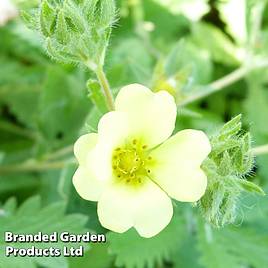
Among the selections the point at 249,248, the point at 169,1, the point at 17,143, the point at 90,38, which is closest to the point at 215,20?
the point at 169,1

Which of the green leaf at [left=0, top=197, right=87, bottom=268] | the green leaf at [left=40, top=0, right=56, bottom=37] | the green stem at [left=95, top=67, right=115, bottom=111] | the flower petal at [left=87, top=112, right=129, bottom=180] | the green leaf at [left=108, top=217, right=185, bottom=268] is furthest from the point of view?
the green leaf at [left=108, top=217, right=185, bottom=268]

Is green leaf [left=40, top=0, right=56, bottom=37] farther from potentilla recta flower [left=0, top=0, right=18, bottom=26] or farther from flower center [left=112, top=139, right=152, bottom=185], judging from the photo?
potentilla recta flower [left=0, top=0, right=18, bottom=26]

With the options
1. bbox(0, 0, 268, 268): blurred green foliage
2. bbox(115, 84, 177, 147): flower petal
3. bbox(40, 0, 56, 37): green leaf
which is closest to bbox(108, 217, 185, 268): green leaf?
bbox(0, 0, 268, 268): blurred green foliage

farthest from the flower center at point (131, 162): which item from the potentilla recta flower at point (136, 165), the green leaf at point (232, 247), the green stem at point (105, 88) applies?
the green leaf at point (232, 247)

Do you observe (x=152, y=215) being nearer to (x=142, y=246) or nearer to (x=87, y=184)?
(x=87, y=184)

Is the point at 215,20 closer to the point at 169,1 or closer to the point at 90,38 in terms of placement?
the point at 169,1

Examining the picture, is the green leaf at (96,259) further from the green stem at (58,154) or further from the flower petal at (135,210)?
the flower petal at (135,210)
